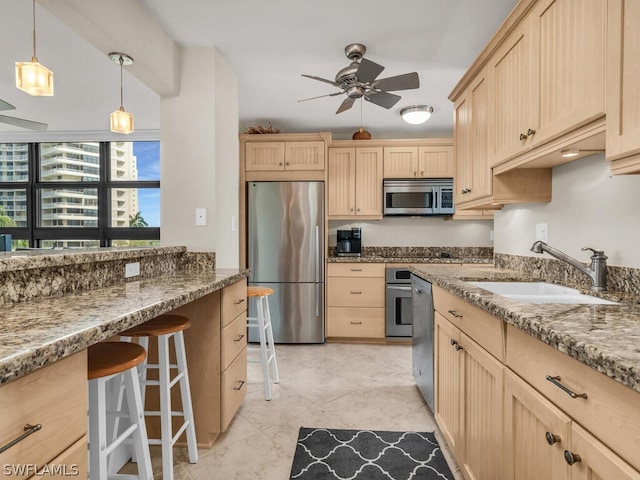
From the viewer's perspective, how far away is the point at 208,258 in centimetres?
258

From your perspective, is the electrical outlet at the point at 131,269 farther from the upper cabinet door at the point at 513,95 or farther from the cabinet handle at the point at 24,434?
→ the upper cabinet door at the point at 513,95

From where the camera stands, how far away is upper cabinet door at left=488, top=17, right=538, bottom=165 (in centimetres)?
161

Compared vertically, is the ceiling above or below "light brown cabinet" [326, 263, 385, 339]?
above

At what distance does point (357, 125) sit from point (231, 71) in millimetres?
1869

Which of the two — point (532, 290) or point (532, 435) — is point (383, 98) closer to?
point (532, 290)

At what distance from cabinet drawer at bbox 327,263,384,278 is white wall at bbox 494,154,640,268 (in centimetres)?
178

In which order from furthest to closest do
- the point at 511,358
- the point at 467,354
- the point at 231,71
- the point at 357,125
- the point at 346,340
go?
the point at 357,125
the point at 346,340
the point at 231,71
the point at 467,354
the point at 511,358

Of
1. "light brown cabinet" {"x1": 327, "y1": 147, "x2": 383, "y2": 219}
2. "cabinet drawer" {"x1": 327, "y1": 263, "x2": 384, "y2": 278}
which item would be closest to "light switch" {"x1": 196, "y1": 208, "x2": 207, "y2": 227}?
"cabinet drawer" {"x1": 327, "y1": 263, "x2": 384, "y2": 278}

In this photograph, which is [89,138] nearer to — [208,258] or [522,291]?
[208,258]

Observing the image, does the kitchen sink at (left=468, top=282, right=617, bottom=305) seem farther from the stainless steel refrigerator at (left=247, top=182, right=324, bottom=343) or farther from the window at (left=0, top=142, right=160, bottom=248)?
the window at (left=0, top=142, right=160, bottom=248)

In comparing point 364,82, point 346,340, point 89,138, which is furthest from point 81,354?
point 89,138

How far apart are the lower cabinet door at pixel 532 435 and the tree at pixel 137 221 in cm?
485

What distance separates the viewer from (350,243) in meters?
4.34

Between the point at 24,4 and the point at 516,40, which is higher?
the point at 24,4
